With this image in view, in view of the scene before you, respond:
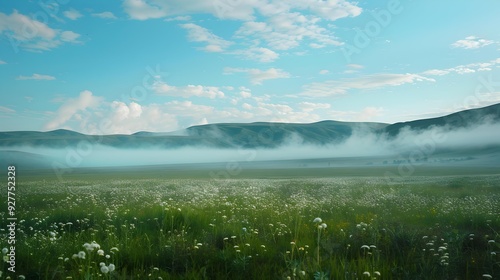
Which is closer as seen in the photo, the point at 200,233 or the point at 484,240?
the point at 484,240

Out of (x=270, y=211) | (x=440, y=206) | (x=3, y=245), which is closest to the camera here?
(x=3, y=245)

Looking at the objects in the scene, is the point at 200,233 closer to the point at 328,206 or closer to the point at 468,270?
the point at 468,270

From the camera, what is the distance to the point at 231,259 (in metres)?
6.64

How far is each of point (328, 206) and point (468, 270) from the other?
9.12 meters

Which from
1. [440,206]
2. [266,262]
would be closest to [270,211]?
[266,262]

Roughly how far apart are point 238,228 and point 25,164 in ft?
642

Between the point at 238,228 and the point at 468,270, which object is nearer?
the point at 468,270

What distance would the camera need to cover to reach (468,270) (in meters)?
6.30

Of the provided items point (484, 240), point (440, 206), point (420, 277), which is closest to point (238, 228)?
point (420, 277)

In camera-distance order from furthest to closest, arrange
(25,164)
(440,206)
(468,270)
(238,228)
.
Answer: (25,164), (440,206), (238,228), (468,270)

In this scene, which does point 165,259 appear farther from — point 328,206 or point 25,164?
point 25,164

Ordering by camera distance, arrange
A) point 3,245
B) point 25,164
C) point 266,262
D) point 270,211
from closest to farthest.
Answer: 1. point 266,262
2. point 3,245
3. point 270,211
4. point 25,164

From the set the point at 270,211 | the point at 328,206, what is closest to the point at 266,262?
the point at 270,211

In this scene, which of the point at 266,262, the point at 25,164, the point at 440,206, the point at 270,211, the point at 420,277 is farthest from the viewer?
the point at 25,164
